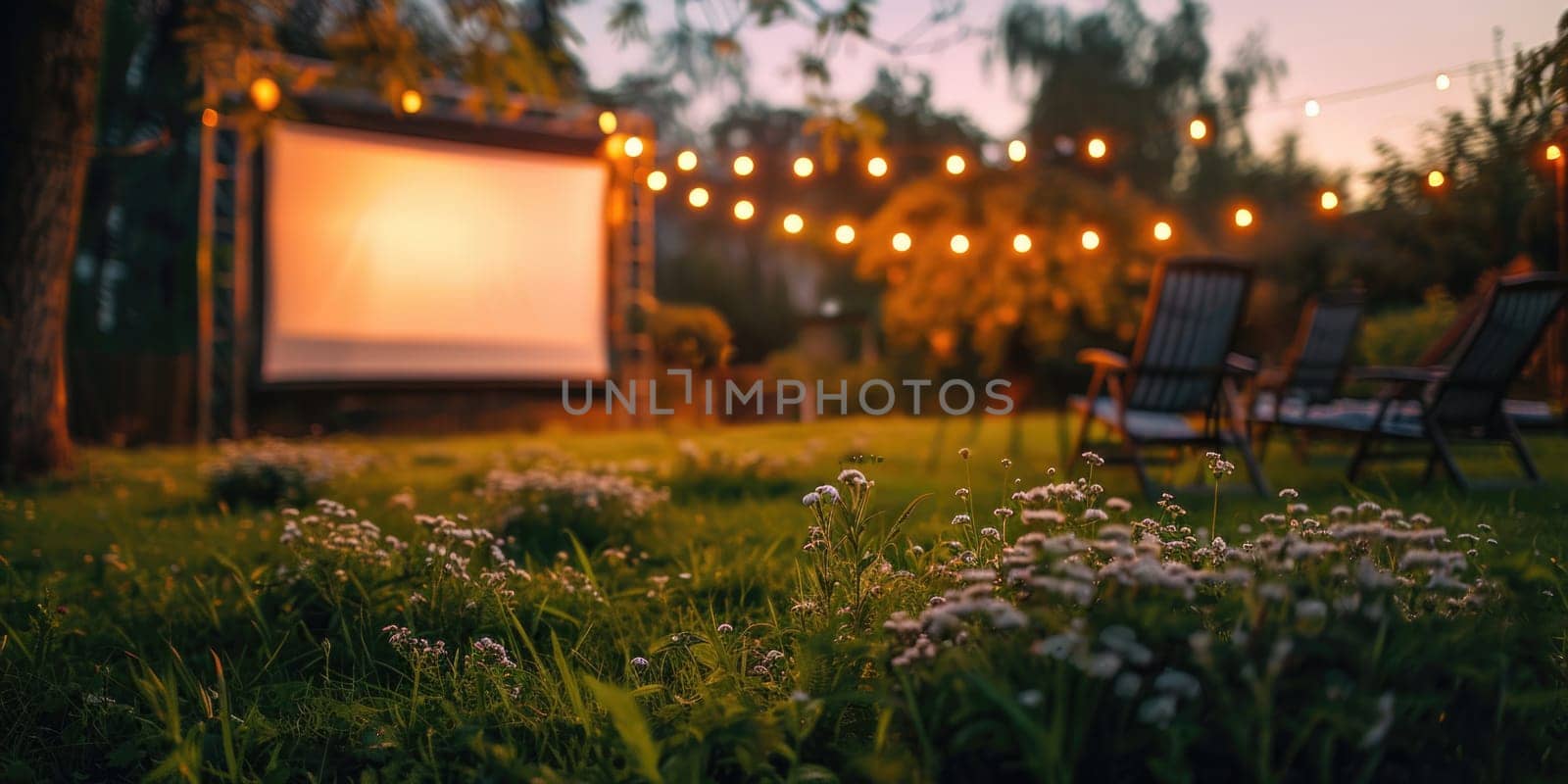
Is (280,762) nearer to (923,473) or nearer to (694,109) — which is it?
(923,473)

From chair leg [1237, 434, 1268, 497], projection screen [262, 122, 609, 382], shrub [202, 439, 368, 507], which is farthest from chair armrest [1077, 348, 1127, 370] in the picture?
projection screen [262, 122, 609, 382]

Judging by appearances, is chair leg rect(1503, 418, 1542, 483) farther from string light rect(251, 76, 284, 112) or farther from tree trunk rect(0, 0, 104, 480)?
string light rect(251, 76, 284, 112)

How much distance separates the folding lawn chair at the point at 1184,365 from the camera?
4172 mm

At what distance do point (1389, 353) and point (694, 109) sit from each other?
48.8ft

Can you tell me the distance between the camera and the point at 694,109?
20625 millimetres

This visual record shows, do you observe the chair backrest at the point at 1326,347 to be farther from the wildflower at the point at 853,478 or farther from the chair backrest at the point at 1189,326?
the wildflower at the point at 853,478

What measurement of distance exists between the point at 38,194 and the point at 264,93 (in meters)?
1.62

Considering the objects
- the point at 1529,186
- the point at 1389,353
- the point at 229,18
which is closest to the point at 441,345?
the point at 229,18

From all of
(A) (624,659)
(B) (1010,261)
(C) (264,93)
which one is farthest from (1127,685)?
(B) (1010,261)

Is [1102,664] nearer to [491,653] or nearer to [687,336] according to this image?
[491,653]

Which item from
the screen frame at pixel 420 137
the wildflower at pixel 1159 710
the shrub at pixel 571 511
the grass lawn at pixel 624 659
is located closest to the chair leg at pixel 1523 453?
the grass lawn at pixel 624 659

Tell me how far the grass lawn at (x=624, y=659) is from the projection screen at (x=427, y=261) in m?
5.35

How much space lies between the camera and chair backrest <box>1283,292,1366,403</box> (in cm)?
546

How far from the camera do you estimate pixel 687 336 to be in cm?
828
